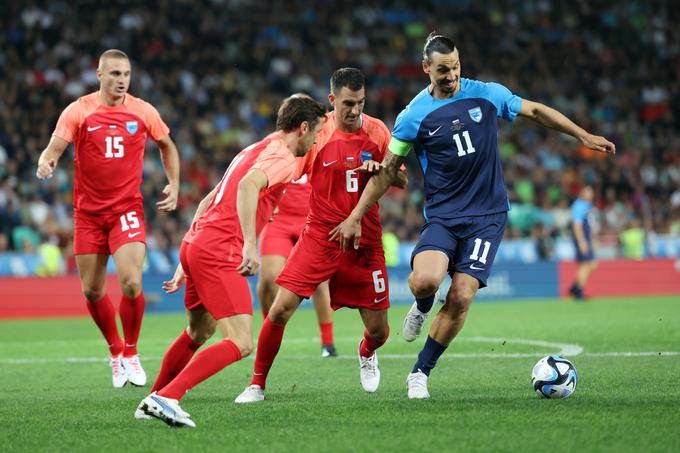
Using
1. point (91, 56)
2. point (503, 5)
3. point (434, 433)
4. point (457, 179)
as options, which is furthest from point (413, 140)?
point (503, 5)

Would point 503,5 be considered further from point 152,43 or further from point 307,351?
point 307,351

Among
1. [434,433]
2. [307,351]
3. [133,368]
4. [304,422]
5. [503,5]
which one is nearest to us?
→ [434,433]

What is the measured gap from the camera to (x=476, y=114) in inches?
311

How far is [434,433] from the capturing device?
19.9 feet

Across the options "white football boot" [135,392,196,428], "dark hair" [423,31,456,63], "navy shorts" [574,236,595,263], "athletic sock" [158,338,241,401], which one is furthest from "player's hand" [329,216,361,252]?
"navy shorts" [574,236,595,263]

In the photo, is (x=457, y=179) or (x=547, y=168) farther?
(x=547, y=168)

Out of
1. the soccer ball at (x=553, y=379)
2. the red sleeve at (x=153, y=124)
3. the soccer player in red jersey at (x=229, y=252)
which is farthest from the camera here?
the red sleeve at (x=153, y=124)

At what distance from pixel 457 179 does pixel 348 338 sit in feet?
21.3

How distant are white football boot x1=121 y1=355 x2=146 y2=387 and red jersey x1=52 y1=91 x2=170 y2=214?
1378mm

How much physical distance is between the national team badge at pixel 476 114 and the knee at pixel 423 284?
1245mm

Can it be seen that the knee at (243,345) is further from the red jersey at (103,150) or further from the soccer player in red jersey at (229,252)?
the red jersey at (103,150)

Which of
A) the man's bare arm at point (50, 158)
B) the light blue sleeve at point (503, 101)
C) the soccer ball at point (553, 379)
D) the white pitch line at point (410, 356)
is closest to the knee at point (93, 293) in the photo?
the man's bare arm at point (50, 158)

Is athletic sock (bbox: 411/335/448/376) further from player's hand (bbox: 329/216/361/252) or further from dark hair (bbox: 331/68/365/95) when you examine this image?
dark hair (bbox: 331/68/365/95)

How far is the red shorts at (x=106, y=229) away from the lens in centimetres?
955
